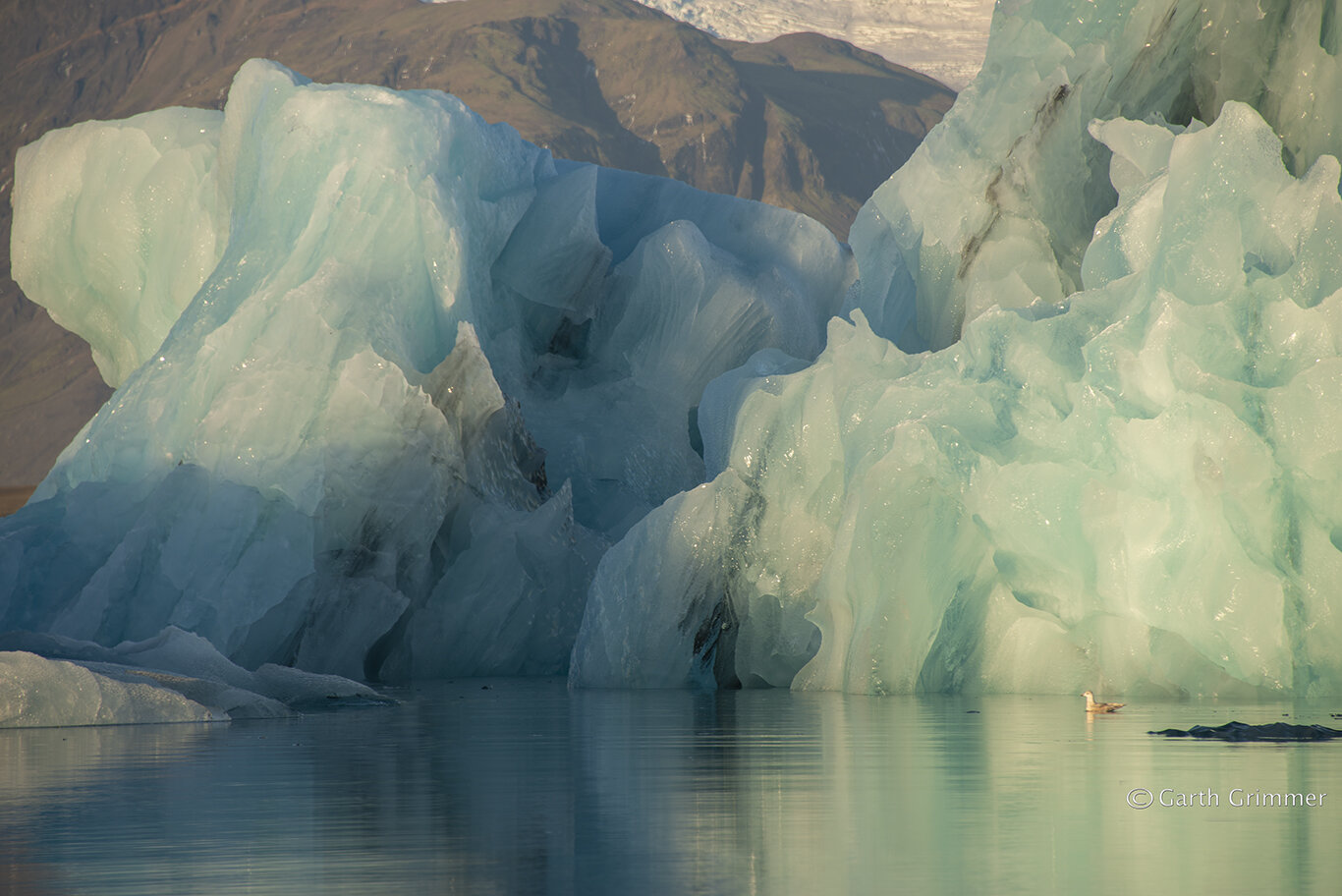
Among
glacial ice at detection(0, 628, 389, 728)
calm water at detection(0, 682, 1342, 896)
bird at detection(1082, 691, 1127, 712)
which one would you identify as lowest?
bird at detection(1082, 691, 1127, 712)

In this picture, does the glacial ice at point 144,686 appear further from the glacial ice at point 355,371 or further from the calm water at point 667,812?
the glacial ice at point 355,371

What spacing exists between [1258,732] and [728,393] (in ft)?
26.3

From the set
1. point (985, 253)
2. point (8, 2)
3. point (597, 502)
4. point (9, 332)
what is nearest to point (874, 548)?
point (985, 253)

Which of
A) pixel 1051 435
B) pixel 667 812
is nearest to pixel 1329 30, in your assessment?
pixel 1051 435

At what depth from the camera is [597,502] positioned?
738 inches

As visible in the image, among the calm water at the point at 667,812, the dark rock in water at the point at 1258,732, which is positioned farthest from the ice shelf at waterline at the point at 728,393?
the dark rock in water at the point at 1258,732

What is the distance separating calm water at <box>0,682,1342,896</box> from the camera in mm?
3459

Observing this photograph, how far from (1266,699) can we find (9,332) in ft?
449

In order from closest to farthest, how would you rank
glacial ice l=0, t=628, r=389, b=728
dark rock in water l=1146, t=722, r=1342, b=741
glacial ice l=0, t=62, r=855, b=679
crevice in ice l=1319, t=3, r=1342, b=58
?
dark rock in water l=1146, t=722, r=1342, b=741 < glacial ice l=0, t=628, r=389, b=728 < crevice in ice l=1319, t=3, r=1342, b=58 < glacial ice l=0, t=62, r=855, b=679

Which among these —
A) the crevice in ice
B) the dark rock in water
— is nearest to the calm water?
the dark rock in water

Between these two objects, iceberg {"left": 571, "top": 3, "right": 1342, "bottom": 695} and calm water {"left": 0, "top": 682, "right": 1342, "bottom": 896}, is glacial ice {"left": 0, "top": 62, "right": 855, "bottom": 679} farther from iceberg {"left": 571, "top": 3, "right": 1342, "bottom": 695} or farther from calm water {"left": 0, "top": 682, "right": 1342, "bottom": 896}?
calm water {"left": 0, "top": 682, "right": 1342, "bottom": 896}

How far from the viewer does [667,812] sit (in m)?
4.55

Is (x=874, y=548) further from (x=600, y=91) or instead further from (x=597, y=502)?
(x=600, y=91)

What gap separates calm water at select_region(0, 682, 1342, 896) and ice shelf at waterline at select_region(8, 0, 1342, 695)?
9.11 ft
